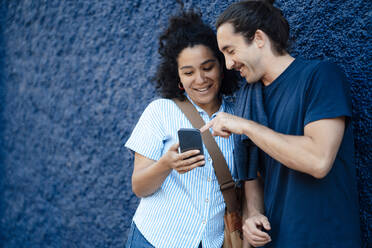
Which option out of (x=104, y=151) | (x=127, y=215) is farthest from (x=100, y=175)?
(x=127, y=215)

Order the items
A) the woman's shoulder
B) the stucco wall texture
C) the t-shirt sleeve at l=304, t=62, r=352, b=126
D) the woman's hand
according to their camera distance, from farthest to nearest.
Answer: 1. the stucco wall texture
2. the woman's shoulder
3. the woman's hand
4. the t-shirt sleeve at l=304, t=62, r=352, b=126

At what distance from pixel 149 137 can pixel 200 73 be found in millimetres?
486

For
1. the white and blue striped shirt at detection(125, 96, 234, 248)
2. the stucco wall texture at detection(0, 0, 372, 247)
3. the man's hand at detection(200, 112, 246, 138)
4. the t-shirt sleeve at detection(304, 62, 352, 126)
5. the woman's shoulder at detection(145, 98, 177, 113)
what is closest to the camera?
the t-shirt sleeve at detection(304, 62, 352, 126)

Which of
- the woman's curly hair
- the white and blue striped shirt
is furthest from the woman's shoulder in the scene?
the woman's curly hair

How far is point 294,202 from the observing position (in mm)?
1474

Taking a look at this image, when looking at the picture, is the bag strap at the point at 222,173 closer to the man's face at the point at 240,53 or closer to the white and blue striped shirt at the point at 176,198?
the white and blue striped shirt at the point at 176,198

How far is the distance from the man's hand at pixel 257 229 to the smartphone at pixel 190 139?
428 millimetres

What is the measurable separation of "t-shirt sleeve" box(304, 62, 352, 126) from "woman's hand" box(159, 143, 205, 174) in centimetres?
53

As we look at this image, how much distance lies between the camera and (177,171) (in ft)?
5.69

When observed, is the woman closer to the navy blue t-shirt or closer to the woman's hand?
the woman's hand

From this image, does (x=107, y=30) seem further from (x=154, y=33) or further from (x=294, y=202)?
(x=294, y=202)

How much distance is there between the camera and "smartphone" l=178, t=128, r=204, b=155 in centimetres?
157

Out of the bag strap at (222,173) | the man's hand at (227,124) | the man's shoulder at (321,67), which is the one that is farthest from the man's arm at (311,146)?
the bag strap at (222,173)

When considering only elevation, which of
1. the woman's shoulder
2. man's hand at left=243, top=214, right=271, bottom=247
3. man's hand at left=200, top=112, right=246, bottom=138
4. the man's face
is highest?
the man's face
